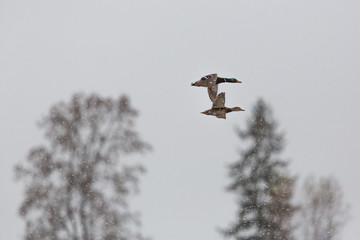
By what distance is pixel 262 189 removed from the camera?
29609 millimetres

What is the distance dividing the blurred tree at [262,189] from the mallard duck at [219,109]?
536 inches

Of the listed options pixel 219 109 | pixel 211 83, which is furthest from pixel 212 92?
pixel 219 109

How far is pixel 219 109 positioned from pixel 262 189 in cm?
1422

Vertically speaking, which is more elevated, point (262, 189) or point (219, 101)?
point (262, 189)

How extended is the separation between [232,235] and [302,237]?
2374 mm

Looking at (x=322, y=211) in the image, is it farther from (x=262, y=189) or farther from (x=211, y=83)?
(x=211, y=83)

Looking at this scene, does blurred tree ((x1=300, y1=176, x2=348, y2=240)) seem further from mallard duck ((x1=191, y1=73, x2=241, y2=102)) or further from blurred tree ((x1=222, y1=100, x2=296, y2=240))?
mallard duck ((x1=191, y1=73, x2=241, y2=102))

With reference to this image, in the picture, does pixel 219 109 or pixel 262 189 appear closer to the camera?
pixel 219 109

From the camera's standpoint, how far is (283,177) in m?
29.6

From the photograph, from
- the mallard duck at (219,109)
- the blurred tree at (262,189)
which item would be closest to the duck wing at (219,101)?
the mallard duck at (219,109)

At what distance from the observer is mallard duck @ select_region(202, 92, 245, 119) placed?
15.6 metres

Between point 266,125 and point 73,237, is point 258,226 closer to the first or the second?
point 266,125

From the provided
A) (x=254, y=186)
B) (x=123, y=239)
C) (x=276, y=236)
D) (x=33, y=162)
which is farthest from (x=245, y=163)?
(x=33, y=162)

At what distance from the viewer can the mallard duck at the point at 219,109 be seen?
15625 mm
